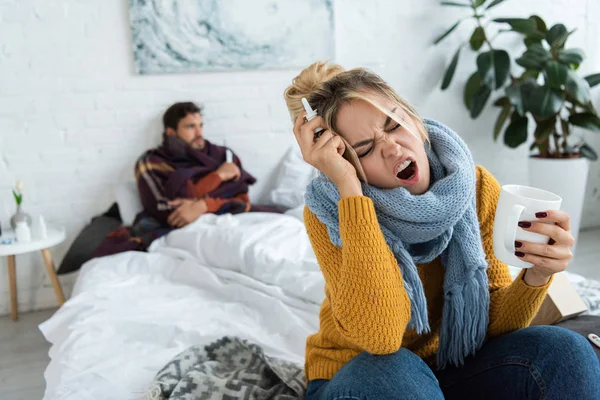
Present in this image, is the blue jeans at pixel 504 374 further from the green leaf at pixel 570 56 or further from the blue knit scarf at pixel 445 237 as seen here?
the green leaf at pixel 570 56

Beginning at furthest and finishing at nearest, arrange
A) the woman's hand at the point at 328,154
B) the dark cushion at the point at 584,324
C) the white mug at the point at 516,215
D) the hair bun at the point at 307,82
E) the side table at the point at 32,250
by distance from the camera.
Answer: the side table at the point at 32,250, the dark cushion at the point at 584,324, the hair bun at the point at 307,82, the woman's hand at the point at 328,154, the white mug at the point at 516,215

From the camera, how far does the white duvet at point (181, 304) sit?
4.39 feet

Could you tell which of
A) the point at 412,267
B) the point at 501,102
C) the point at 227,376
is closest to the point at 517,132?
the point at 501,102

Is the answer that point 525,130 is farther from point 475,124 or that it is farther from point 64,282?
point 64,282

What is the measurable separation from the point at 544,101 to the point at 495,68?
12.3 inches

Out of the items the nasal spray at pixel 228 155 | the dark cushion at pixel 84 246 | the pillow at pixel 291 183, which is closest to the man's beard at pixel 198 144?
the nasal spray at pixel 228 155

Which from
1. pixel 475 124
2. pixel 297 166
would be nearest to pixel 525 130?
pixel 475 124

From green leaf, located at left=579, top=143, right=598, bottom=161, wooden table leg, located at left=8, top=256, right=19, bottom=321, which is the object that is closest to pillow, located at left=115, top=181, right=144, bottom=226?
wooden table leg, located at left=8, top=256, right=19, bottom=321

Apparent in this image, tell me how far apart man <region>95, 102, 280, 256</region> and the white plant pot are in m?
1.50

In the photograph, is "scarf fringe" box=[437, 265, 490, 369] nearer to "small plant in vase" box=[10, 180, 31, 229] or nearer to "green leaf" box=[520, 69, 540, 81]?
"small plant in vase" box=[10, 180, 31, 229]

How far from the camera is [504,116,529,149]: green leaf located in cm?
299

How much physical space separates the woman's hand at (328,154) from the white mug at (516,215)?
0.78ft

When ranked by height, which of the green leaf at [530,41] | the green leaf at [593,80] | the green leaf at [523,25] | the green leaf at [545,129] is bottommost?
the green leaf at [545,129]

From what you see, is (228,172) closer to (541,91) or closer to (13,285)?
(13,285)
